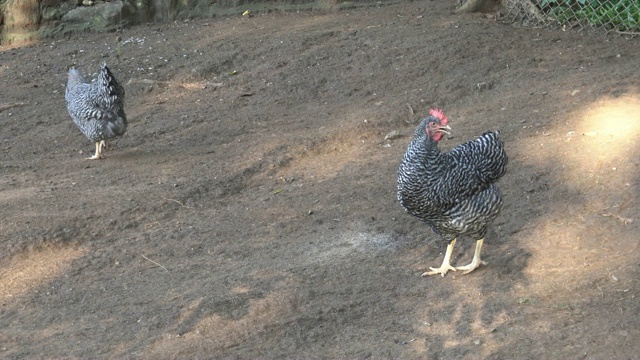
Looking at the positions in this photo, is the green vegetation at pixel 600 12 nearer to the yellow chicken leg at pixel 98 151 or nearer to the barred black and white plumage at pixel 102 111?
the barred black and white plumage at pixel 102 111

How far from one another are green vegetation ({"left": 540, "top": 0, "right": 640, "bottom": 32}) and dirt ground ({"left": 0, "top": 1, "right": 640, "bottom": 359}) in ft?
0.79

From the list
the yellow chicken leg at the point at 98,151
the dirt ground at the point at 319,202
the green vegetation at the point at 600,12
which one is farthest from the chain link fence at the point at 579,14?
the yellow chicken leg at the point at 98,151

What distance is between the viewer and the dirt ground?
Result: 531cm

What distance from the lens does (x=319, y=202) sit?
7324 mm

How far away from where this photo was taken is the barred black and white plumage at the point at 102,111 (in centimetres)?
876

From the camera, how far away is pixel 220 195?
25.3ft

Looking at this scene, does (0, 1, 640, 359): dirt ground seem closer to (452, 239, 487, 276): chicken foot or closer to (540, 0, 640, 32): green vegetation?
(452, 239, 487, 276): chicken foot

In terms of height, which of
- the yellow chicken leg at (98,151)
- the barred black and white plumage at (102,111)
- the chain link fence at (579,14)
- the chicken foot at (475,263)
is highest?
the chain link fence at (579,14)

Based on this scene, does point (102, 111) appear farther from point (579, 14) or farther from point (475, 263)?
point (579, 14)

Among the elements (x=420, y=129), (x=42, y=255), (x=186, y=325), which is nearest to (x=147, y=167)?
(x=42, y=255)

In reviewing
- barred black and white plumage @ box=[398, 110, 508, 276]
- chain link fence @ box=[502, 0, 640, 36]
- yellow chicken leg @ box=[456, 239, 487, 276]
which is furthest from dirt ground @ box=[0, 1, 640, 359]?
barred black and white plumage @ box=[398, 110, 508, 276]

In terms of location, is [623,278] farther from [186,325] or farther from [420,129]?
[186,325]

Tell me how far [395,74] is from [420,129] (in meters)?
4.49

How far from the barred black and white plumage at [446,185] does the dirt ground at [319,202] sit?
0.48 meters
